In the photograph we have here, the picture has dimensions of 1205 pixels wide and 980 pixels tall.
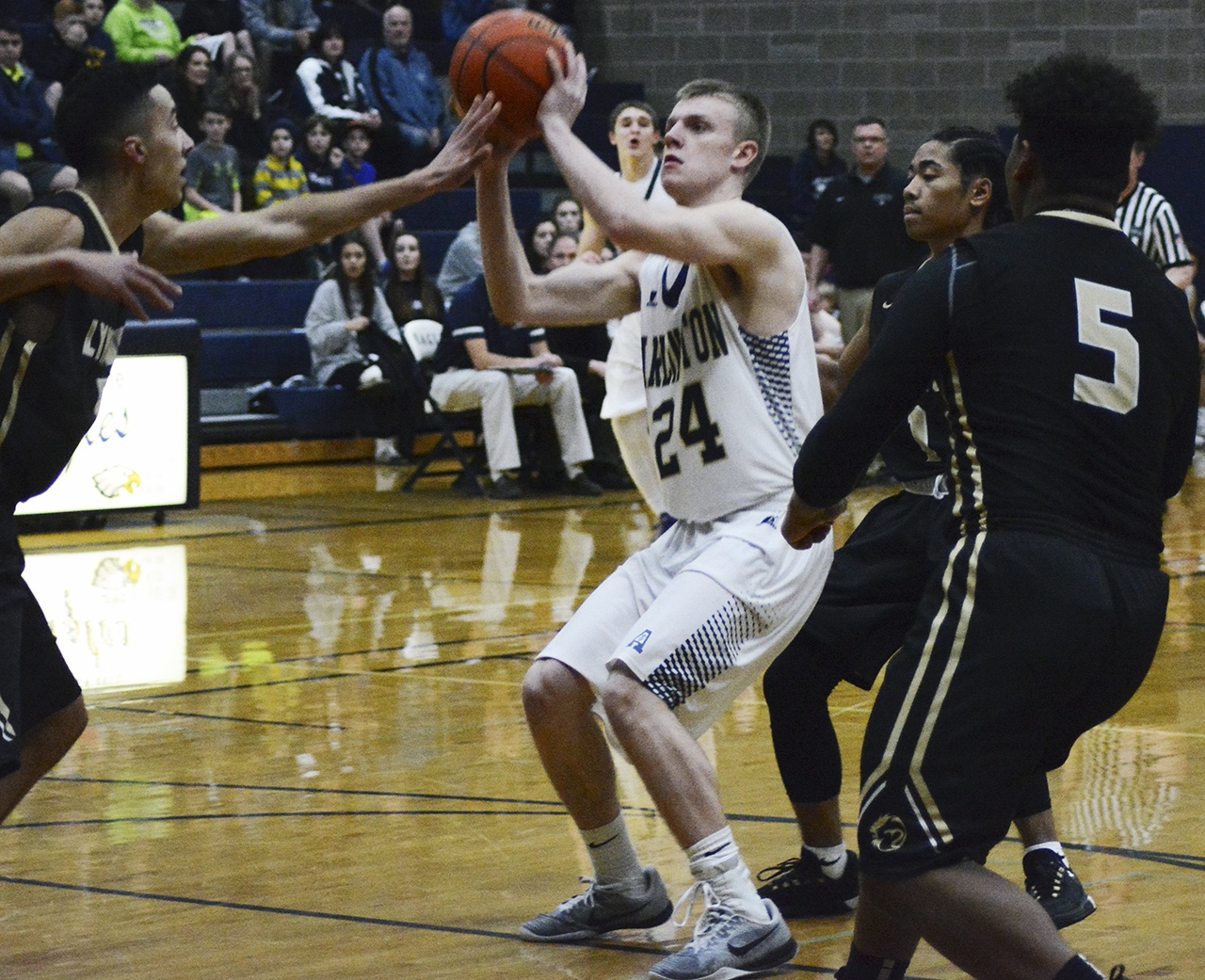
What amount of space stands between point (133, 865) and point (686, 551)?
4.91ft

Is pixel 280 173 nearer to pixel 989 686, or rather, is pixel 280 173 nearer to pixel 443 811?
pixel 443 811

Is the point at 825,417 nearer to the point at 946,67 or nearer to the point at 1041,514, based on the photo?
the point at 1041,514

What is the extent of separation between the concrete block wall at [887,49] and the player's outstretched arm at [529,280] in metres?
13.0

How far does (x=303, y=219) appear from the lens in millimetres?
4379

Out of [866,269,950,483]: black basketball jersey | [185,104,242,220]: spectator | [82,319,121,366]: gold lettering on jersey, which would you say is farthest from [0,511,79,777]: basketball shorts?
[185,104,242,220]: spectator

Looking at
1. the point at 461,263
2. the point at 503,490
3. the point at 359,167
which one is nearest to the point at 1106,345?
the point at 503,490

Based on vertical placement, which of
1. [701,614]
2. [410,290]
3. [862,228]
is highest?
[701,614]

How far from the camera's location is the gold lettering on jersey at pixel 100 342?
376cm

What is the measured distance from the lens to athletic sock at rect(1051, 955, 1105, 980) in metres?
2.86

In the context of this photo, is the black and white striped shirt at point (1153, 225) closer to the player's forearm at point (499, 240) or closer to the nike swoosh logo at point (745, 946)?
the player's forearm at point (499, 240)

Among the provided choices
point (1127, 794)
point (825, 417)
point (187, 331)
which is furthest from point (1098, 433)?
point (187, 331)

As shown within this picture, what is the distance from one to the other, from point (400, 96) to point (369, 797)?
1166cm

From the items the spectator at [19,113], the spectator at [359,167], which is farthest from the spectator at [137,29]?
the spectator at [359,167]

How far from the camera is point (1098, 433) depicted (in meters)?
2.94
